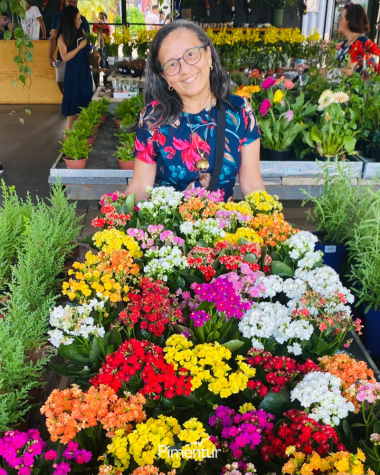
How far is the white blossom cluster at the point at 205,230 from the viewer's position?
149 centimetres

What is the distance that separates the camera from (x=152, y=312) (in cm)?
114

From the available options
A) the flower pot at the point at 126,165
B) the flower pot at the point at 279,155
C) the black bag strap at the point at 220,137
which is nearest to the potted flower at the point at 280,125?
the flower pot at the point at 279,155

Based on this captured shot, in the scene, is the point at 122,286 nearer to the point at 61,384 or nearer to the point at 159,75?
the point at 61,384

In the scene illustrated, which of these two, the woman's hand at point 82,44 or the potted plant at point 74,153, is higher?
the woman's hand at point 82,44

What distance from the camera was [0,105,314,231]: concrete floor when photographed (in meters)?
4.43

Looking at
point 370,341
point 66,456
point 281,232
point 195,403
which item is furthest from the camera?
point 370,341

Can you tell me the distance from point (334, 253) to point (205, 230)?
0.99 m

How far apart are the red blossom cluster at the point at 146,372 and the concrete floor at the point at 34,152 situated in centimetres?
275

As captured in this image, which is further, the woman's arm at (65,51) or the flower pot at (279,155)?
the woman's arm at (65,51)

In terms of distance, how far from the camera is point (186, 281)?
4.71ft

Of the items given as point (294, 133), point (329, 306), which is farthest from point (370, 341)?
point (294, 133)

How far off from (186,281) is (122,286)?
0.23 meters

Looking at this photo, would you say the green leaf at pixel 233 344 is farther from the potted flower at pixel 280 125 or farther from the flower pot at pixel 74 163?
the potted flower at pixel 280 125

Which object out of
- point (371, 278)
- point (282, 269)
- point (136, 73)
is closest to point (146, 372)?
point (282, 269)
